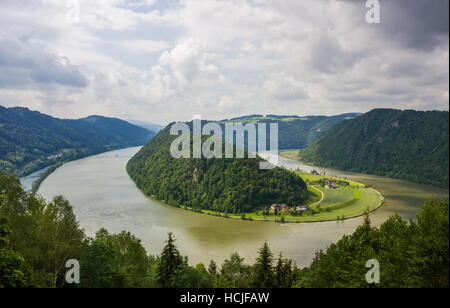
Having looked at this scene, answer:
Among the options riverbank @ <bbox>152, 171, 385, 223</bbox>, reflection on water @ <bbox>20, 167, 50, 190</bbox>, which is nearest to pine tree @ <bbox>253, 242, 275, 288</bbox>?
riverbank @ <bbox>152, 171, 385, 223</bbox>

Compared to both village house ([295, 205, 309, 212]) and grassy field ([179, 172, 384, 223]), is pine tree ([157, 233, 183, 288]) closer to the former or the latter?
grassy field ([179, 172, 384, 223])

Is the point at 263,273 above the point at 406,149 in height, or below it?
below

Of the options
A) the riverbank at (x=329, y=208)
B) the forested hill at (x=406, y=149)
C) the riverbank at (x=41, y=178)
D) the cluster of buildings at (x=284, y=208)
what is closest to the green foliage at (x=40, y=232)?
the forested hill at (x=406, y=149)

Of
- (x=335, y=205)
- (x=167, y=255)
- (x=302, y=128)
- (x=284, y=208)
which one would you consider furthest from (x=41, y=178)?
(x=302, y=128)

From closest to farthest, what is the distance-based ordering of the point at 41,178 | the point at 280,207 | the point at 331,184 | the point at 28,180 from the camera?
the point at 280,207 < the point at 331,184 < the point at 41,178 < the point at 28,180

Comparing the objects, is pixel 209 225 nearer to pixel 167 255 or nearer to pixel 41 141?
pixel 167 255
